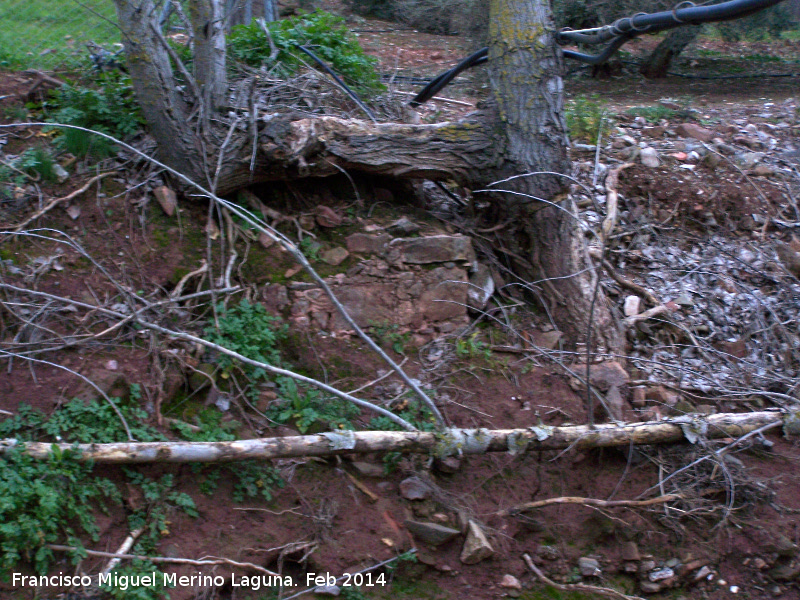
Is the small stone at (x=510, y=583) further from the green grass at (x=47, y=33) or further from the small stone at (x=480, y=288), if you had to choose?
the green grass at (x=47, y=33)

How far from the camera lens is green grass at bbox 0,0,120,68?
466cm

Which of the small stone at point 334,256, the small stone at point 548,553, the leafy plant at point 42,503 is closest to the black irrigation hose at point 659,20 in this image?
the small stone at point 334,256

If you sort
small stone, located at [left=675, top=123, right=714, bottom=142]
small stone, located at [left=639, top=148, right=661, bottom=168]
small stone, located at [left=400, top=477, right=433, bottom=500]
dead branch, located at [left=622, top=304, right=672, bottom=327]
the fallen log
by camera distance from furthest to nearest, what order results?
small stone, located at [left=675, top=123, right=714, bottom=142] → small stone, located at [left=639, top=148, right=661, bottom=168] → dead branch, located at [left=622, top=304, right=672, bottom=327] → small stone, located at [left=400, top=477, right=433, bottom=500] → the fallen log

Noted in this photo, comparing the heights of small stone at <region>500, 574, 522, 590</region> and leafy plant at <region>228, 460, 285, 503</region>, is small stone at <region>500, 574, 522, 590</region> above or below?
below

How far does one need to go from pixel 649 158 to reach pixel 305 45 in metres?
2.87

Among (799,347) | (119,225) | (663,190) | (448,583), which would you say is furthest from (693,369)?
(119,225)

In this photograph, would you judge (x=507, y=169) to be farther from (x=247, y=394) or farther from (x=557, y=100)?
(x=247, y=394)

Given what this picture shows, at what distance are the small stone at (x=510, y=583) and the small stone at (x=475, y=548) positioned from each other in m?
0.13

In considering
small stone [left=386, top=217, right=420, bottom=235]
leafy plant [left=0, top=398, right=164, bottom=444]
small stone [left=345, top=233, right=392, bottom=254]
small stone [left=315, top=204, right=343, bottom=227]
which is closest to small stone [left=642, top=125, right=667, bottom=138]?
small stone [left=386, top=217, right=420, bottom=235]

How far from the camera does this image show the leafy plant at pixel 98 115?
3.91 meters

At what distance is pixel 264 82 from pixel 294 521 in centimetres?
283

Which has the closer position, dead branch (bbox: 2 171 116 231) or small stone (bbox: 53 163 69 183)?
dead branch (bbox: 2 171 116 231)

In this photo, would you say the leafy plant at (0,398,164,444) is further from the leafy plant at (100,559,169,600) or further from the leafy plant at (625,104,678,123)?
the leafy plant at (625,104,678,123)

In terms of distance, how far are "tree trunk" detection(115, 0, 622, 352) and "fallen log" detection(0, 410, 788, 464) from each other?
75 cm
